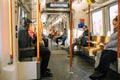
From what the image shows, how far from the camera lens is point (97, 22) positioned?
1062 centimetres

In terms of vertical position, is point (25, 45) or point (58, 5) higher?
point (58, 5)

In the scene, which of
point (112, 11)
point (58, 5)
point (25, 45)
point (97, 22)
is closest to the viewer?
point (25, 45)

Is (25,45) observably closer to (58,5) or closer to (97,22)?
(97,22)

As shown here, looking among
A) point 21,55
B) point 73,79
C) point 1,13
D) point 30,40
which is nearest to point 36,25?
point 30,40

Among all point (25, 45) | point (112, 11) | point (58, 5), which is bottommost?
point (25, 45)

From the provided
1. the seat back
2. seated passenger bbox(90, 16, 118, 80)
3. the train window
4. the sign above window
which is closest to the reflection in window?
the train window

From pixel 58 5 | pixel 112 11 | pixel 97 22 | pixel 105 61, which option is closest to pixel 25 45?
pixel 105 61

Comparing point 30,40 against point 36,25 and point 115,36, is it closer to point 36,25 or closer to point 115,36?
point 36,25

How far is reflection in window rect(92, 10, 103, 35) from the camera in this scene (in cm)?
1002

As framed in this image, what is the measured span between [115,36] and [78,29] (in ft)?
19.4

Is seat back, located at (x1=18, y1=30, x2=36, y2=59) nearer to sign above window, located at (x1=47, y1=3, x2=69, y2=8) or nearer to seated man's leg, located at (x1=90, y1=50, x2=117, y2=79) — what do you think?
seated man's leg, located at (x1=90, y1=50, x2=117, y2=79)

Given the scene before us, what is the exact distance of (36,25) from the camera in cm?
518

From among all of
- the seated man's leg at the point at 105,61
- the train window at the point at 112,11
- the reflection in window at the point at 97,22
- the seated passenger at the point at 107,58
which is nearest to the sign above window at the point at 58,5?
the reflection in window at the point at 97,22

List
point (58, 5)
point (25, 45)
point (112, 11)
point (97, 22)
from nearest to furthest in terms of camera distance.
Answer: point (25, 45)
point (112, 11)
point (97, 22)
point (58, 5)
